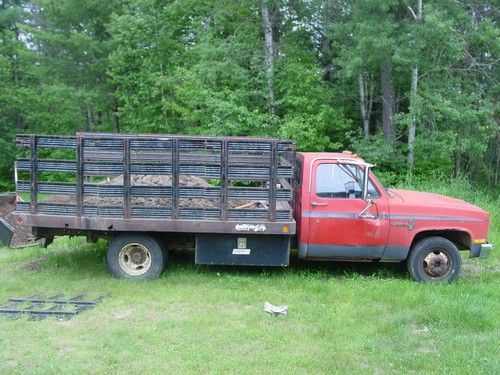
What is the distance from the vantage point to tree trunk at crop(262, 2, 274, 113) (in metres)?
18.8

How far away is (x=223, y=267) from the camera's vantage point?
8.76 m

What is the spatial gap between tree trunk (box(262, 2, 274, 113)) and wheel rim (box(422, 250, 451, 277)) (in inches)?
459

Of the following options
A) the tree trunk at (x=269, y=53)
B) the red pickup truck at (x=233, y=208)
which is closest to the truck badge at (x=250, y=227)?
the red pickup truck at (x=233, y=208)

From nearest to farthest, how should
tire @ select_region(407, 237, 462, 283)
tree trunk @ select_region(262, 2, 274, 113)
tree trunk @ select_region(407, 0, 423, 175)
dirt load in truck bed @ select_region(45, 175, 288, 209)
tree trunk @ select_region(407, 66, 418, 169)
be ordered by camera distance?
dirt load in truck bed @ select_region(45, 175, 288, 209) < tire @ select_region(407, 237, 462, 283) < tree trunk @ select_region(407, 0, 423, 175) < tree trunk @ select_region(407, 66, 418, 169) < tree trunk @ select_region(262, 2, 274, 113)

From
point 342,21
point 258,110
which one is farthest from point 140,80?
point 342,21

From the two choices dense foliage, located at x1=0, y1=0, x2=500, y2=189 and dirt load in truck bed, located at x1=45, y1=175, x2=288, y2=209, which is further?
dense foliage, located at x1=0, y1=0, x2=500, y2=189

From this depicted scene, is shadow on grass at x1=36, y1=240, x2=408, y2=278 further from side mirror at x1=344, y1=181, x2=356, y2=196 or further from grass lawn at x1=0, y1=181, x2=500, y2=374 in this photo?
side mirror at x1=344, y1=181, x2=356, y2=196

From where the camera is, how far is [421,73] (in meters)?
17.1

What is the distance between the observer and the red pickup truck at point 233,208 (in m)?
7.68

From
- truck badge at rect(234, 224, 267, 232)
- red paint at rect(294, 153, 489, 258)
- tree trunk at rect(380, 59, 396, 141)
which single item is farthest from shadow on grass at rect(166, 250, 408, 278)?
tree trunk at rect(380, 59, 396, 141)

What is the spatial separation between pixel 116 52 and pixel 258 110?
339 inches

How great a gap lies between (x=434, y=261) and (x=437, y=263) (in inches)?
2.3

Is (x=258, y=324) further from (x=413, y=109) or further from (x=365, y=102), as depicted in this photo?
(x=365, y=102)

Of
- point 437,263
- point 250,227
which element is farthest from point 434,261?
point 250,227
